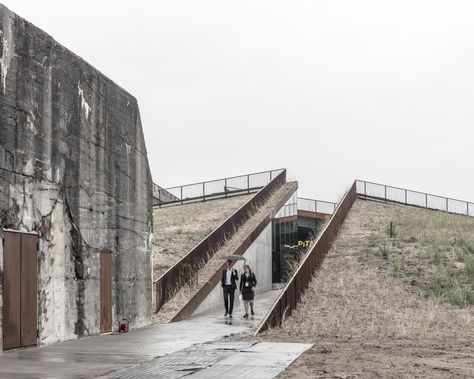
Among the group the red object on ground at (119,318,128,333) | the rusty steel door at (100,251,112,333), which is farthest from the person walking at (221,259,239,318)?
the rusty steel door at (100,251,112,333)

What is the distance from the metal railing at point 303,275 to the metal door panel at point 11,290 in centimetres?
517

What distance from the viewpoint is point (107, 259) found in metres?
17.9

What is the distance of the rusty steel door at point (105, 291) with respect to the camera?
17.4 metres

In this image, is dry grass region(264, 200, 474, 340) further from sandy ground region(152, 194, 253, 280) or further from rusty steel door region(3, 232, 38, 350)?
sandy ground region(152, 194, 253, 280)

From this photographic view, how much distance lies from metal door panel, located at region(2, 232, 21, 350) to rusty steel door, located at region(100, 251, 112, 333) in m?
3.70

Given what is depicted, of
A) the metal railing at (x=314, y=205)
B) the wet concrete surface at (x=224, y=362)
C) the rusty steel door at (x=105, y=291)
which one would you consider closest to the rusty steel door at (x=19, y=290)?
the wet concrete surface at (x=224, y=362)

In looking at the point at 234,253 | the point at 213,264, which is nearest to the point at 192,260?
the point at 213,264

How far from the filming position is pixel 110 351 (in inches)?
528

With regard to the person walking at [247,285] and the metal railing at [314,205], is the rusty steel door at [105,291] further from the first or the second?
the metal railing at [314,205]

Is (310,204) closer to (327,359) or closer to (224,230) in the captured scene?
(224,230)

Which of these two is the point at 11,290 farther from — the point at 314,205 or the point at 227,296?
the point at 314,205

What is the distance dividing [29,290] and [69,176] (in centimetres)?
286

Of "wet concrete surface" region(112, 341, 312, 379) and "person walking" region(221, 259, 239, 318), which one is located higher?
"person walking" region(221, 259, 239, 318)

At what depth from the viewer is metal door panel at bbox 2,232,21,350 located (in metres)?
13.4
